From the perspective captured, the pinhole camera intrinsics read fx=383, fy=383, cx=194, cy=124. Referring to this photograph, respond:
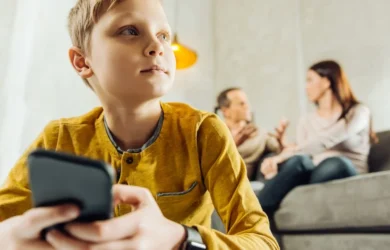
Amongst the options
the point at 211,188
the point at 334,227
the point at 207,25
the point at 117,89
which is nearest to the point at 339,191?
the point at 334,227

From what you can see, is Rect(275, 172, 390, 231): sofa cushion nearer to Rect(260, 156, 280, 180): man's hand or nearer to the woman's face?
Rect(260, 156, 280, 180): man's hand

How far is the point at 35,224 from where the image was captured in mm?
338

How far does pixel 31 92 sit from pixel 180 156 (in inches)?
40.7

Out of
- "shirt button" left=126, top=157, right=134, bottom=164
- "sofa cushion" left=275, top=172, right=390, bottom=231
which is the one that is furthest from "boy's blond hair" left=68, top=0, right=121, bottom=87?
"sofa cushion" left=275, top=172, right=390, bottom=231

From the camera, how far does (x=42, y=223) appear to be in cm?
33

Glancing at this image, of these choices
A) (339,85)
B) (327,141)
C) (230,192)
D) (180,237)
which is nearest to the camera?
(180,237)

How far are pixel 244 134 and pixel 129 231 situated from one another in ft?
6.66

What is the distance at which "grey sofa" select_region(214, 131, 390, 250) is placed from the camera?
3.81ft

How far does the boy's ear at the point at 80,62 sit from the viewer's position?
71cm

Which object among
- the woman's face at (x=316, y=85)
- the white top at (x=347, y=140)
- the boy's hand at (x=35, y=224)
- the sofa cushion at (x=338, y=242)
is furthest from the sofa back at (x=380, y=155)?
the boy's hand at (x=35, y=224)

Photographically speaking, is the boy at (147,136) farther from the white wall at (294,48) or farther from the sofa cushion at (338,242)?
the white wall at (294,48)

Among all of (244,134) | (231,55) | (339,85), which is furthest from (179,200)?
(231,55)

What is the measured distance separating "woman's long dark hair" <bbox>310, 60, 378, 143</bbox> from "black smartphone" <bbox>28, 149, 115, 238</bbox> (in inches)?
70.4

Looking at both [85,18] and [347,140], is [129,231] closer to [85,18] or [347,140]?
[85,18]
